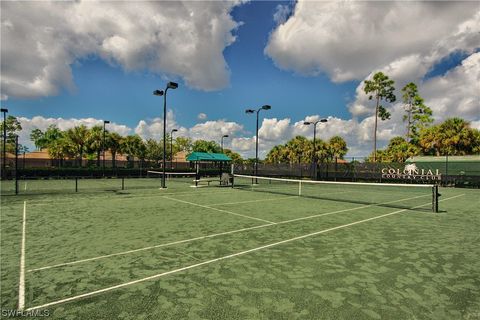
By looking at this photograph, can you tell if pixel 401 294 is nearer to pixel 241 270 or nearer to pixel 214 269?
pixel 241 270

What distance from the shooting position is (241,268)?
5172mm

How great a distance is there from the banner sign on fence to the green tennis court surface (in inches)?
853

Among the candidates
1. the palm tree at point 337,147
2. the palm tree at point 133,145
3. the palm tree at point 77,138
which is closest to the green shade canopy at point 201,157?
the palm tree at point 77,138

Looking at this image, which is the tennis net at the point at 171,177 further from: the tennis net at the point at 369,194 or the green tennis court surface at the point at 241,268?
the green tennis court surface at the point at 241,268

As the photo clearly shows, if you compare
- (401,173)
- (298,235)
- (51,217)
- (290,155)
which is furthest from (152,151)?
(298,235)

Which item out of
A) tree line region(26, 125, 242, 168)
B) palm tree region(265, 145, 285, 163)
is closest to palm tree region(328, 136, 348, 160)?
palm tree region(265, 145, 285, 163)

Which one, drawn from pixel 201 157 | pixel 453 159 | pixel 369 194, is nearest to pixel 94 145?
pixel 201 157

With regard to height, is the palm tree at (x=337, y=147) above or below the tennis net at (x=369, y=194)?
above

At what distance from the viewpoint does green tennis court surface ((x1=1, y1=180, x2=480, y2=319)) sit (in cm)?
379

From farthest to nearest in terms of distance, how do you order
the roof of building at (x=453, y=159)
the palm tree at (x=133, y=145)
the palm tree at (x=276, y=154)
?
the palm tree at (x=276, y=154)
the palm tree at (x=133, y=145)
the roof of building at (x=453, y=159)

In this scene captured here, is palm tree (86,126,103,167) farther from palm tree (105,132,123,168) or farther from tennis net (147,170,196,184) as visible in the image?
tennis net (147,170,196,184)

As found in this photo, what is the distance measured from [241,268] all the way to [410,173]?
100 ft

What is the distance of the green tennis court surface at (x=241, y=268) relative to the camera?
379cm

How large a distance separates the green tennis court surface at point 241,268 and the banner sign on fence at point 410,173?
853 inches
